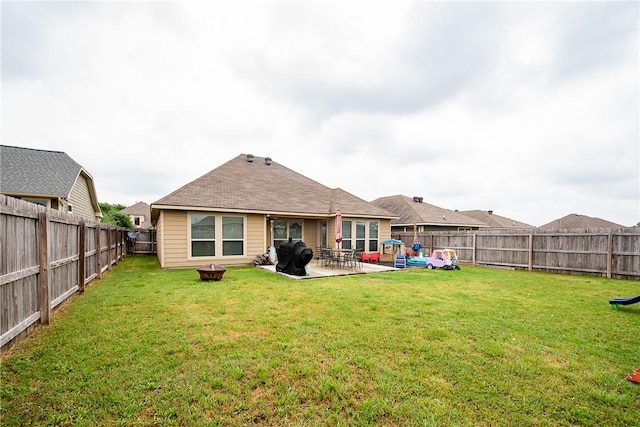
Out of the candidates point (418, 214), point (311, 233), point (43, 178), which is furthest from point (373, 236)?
point (43, 178)

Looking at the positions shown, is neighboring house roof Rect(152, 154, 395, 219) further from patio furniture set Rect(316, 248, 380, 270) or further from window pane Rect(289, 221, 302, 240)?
patio furniture set Rect(316, 248, 380, 270)

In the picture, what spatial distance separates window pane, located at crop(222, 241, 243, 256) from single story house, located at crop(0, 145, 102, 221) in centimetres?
794

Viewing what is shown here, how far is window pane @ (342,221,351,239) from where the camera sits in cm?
1485

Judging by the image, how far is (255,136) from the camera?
1822 cm

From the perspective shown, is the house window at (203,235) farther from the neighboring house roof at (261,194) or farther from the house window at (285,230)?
the house window at (285,230)

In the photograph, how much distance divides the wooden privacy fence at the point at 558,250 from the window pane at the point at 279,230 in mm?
8982

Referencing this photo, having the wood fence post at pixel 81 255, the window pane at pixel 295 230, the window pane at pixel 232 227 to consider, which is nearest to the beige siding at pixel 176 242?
the window pane at pixel 232 227

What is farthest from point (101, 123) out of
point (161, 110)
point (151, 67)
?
point (151, 67)

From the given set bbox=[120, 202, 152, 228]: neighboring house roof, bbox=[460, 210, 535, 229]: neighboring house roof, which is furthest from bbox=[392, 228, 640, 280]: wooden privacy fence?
bbox=[120, 202, 152, 228]: neighboring house roof

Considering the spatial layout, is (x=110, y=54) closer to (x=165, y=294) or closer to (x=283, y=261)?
(x=165, y=294)

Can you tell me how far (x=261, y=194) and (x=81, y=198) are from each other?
11954 mm

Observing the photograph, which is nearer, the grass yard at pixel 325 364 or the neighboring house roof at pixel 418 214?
the grass yard at pixel 325 364

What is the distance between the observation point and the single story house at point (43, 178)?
40.9ft

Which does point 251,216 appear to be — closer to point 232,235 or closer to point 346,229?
point 232,235
